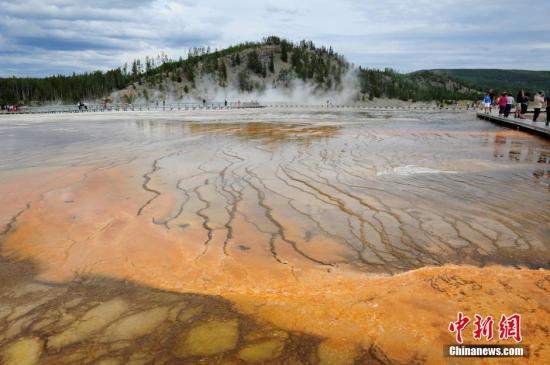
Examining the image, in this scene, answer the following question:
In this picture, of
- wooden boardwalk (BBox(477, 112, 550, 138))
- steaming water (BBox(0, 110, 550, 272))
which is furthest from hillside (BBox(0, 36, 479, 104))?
steaming water (BBox(0, 110, 550, 272))

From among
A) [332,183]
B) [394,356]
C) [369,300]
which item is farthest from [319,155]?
[394,356]

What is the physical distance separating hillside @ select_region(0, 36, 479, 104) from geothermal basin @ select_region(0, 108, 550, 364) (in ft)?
252

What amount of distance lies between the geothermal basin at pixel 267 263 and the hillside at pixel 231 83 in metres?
76.8

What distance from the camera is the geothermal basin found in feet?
9.04

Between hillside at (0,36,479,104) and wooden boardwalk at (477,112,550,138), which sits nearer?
wooden boardwalk at (477,112,550,138)

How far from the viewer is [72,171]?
338 inches

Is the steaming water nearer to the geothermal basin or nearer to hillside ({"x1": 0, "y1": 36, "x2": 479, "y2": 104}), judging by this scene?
the geothermal basin

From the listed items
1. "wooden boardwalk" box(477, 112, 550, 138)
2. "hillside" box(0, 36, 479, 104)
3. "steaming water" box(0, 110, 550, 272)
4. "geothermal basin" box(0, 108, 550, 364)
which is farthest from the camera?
"hillside" box(0, 36, 479, 104)

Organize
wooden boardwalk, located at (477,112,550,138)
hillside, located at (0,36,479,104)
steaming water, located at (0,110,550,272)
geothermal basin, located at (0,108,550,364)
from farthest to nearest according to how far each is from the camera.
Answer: hillside, located at (0,36,479,104) → wooden boardwalk, located at (477,112,550,138) → steaming water, located at (0,110,550,272) → geothermal basin, located at (0,108,550,364)

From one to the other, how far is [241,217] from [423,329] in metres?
2.93

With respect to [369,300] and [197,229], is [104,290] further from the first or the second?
[369,300]

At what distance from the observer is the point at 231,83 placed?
304ft

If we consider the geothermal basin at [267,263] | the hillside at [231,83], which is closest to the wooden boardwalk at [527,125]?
the geothermal basin at [267,263]

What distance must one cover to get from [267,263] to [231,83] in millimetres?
91707
